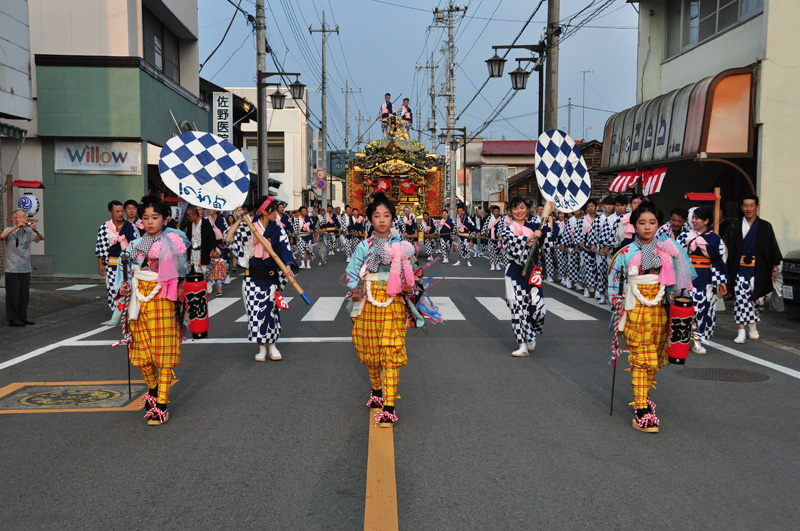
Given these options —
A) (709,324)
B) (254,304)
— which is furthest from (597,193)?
(254,304)

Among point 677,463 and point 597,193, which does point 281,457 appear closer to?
point 677,463

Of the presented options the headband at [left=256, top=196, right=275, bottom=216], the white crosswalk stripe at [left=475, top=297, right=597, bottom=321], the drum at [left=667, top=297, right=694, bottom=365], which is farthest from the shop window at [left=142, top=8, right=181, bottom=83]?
the drum at [left=667, top=297, right=694, bottom=365]

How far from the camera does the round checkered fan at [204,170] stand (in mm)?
6016

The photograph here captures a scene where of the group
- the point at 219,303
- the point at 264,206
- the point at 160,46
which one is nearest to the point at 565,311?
the point at 219,303

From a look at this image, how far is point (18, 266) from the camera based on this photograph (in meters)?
9.97

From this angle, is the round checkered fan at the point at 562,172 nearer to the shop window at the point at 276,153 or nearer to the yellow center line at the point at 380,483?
the yellow center line at the point at 380,483

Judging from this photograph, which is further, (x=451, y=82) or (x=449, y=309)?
(x=451, y=82)

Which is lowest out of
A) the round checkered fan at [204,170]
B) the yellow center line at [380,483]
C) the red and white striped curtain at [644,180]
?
the yellow center line at [380,483]

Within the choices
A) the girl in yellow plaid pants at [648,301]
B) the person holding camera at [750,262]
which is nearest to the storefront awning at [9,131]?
the girl in yellow plaid pants at [648,301]

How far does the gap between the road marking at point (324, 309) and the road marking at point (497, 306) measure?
103 inches

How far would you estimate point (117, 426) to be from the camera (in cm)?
519

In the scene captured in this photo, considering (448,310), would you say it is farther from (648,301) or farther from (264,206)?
(648,301)

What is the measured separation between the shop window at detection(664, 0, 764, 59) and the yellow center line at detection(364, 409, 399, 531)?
1316 centimetres

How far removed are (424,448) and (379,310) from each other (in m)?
1.07
